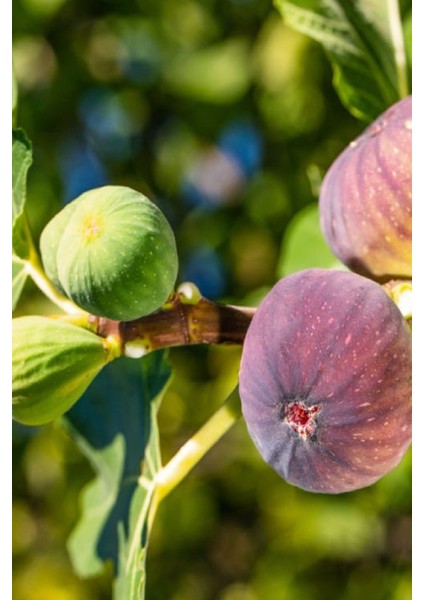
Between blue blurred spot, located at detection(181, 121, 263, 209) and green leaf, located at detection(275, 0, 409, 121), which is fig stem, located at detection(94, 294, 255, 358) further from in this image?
blue blurred spot, located at detection(181, 121, 263, 209)

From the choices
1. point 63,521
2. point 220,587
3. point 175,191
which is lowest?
point 220,587

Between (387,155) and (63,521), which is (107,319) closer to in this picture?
(387,155)

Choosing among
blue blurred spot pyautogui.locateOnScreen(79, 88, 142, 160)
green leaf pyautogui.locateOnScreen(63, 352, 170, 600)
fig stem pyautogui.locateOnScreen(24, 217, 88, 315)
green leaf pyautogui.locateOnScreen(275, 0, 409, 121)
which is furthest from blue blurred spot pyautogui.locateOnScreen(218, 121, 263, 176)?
fig stem pyautogui.locateOnScreen(24, 217, 88, 315)

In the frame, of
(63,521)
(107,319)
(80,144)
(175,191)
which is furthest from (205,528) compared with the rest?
(107,319)

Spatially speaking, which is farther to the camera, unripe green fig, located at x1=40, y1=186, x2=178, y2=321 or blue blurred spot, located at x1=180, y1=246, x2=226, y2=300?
blue blurred spot, located at x1=180, y1=246, x2=226, y2=300

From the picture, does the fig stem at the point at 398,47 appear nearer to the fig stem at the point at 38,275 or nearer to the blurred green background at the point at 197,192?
the fig stem at the point at 38,275
